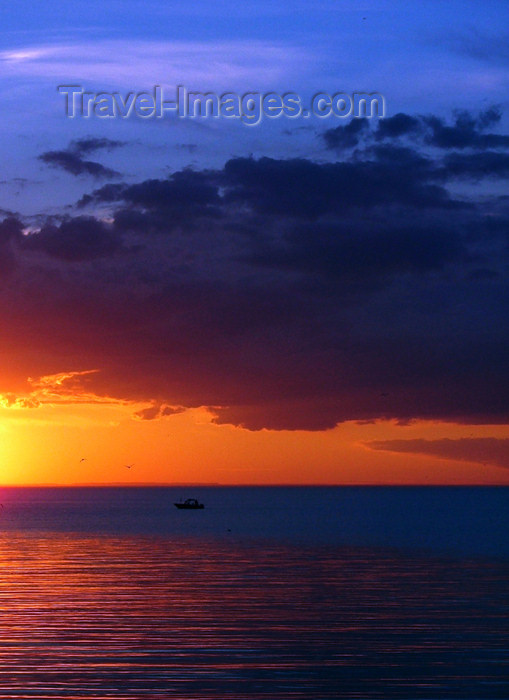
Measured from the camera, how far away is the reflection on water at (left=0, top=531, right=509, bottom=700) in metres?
37.6

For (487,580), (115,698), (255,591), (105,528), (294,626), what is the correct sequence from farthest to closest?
(105,528) → (487,580) → (255,591) → (294,626) → (115,698)

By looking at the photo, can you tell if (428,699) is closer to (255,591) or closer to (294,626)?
(294,626)

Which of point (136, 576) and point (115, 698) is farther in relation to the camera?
point (136, 576)

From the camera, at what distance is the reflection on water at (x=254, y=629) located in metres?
37.6

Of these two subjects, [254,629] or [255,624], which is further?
[255,624]

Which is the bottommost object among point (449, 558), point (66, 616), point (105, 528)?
point (105, 528)

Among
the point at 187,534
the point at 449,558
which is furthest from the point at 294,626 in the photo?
the point at 187,534

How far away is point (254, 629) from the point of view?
49.1 meters

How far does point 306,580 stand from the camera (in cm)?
7050

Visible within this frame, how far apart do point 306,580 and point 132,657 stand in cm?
3018

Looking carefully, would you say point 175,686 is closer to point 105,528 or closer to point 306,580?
point 306,580

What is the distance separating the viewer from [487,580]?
69625 millimetres

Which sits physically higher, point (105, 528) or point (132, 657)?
point (132, 657)

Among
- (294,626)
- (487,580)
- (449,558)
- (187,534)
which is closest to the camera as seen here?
(294,626)
